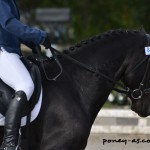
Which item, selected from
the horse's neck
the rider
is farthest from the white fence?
the rider

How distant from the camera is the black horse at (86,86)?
582 centimetres

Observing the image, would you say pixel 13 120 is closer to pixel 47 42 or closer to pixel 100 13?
pixel 47 42

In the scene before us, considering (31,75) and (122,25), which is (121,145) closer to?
(31,75)

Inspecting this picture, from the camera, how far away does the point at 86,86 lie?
6105mm

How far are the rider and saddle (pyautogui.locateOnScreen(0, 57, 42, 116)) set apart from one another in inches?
2.1

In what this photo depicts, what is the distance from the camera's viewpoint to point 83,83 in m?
6.11

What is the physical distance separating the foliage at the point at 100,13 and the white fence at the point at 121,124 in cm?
1858

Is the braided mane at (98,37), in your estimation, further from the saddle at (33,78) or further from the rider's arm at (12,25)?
the rider's arm at (12,25)

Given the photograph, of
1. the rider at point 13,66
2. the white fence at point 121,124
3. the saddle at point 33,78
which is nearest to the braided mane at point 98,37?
the saddle at point 33,78

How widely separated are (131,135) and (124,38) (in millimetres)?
5507

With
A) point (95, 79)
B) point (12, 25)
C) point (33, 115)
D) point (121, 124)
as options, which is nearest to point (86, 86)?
point (95, 79)

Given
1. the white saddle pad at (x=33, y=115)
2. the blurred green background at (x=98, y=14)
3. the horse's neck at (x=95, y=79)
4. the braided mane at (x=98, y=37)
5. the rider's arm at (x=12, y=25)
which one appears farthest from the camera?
the blurred green background at (x=98, y=14)

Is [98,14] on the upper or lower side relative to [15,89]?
upper

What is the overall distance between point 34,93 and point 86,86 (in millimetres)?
566
